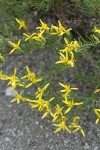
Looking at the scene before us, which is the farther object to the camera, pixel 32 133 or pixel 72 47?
pixel 32 133

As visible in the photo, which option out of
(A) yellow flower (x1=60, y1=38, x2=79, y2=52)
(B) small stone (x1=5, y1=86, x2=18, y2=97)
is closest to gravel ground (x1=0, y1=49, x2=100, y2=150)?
(B) small stone (x1=5, y1=86, x2=18, y2=97)

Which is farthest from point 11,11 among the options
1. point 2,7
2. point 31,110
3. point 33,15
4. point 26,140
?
point 26,140

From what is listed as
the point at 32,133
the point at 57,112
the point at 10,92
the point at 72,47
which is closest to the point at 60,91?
the point at 57,112

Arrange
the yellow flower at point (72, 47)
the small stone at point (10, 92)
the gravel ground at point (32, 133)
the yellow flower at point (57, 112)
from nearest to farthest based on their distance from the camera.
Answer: the yellow flower at point (72, 47) → the yellow flower at point (57, 112) → the gravel ground at point (32, 133) → the small stone at point (10, 92)

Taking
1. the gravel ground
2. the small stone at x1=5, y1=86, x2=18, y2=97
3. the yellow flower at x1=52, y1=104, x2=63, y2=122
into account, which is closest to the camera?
the yellow flower at x1=52, y1=104, x2=63, y2=122

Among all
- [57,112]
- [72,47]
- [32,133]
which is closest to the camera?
[72,47]

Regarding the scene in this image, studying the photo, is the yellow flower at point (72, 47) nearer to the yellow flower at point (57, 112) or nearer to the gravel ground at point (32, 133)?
the yellow flower at point (57, 112)

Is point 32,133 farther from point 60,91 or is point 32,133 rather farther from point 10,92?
point 60,91

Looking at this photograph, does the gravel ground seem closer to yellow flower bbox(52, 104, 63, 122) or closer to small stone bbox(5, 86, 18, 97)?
small stone bbox(5, 86, 18, 97)

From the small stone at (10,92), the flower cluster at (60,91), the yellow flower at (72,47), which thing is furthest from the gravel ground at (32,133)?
the yellow flower at (72,47)
